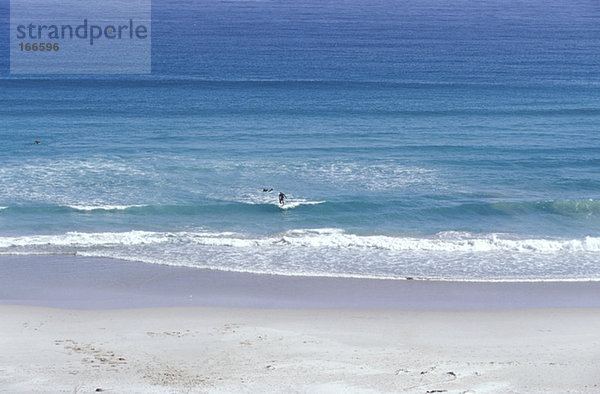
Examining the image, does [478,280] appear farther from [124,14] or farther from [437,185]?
[124,14]

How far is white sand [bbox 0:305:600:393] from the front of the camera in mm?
15922

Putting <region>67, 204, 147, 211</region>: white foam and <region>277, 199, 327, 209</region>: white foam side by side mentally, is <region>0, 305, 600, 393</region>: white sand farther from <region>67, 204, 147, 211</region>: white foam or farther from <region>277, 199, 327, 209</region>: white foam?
<region>277, 199, 327, 209</region>: white foam

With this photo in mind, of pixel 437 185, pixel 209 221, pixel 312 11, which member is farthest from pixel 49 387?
pixel 312 11

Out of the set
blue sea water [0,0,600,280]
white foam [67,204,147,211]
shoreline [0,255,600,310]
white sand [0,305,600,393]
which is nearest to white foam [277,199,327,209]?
blue sea water [0,0,600,280]

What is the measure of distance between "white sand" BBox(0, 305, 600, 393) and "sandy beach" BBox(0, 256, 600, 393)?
0.04m

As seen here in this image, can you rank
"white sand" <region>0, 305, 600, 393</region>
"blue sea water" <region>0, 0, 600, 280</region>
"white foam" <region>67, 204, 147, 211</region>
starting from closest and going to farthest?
"white sand" <region>0, 305, 600, 393</region> < "blue sea water" <region>0, 0, 600, 280</region> < "white foam" <region>67, 204, 147, 211</region>

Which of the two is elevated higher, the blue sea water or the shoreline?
the blue sea water

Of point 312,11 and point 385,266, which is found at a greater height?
point 312,11

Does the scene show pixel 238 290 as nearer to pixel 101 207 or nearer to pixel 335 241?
pixel 335 241

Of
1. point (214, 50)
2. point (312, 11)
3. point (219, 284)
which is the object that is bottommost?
point (219, 284)

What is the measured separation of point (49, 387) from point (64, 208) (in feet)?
52.4

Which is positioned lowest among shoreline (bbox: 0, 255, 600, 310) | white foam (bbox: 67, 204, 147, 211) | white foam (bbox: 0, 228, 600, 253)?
shoreline (bbox: 0, 255, 600, 310)

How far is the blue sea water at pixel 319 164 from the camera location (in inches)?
1051

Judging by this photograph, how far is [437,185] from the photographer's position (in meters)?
33.8
